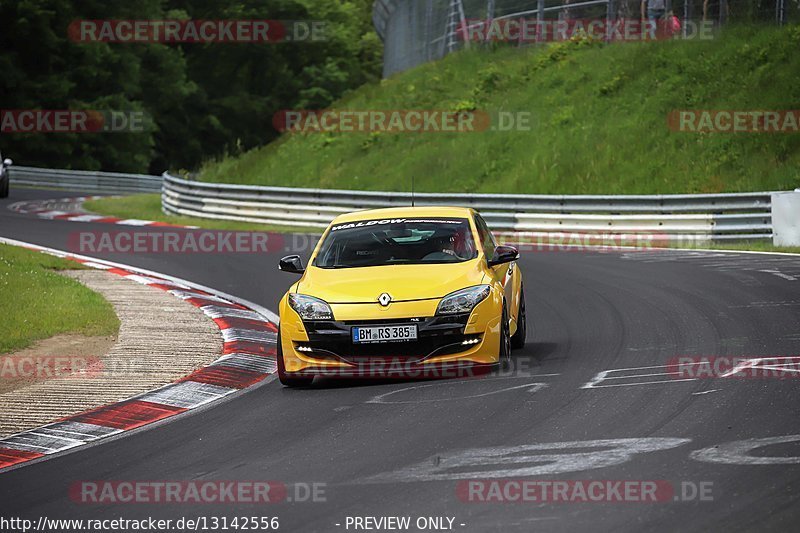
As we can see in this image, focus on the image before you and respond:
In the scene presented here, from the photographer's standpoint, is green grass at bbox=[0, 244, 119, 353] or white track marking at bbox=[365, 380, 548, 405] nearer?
white track marking at bbox=[365, 380, 548, 405]

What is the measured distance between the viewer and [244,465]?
7.82 m

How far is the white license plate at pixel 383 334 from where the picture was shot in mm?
10414

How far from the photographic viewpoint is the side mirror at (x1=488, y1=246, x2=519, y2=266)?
11.5 m

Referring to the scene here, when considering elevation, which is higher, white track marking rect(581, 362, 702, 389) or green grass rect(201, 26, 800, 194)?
green grass rect(201, 26, 800, 194)

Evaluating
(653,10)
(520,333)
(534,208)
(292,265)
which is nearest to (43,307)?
(292,265)

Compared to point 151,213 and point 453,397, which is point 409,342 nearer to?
point 453,397

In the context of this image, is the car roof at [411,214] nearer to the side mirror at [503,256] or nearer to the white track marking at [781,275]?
the side mirror at [503,256]

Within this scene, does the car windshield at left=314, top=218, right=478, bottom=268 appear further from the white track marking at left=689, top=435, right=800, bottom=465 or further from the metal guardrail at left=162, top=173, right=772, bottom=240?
the metal guardrail at left=162, top=173, right=772, bottom=240

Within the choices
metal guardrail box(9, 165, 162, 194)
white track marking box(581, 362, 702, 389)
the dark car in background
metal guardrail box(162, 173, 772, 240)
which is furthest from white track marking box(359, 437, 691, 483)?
metal guardrail box(9, 165, 162, 194)

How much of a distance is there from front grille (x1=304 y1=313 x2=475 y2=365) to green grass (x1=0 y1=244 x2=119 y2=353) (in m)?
3.91

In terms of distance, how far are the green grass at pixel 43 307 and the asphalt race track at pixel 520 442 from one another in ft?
12.0

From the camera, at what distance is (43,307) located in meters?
15.4

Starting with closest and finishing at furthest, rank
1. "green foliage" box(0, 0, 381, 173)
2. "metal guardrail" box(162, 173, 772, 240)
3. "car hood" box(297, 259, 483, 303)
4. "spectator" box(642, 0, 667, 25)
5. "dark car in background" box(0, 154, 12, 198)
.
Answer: "car hood" box(297, 259, 483, 303), "metal guardrail" box(162, 173, 772, 240), "spectator" box(642, 0, 667, 25), "dark car in background" box(0, 154, 12, 198), "green foliage" box(0, 0, 381, 173)

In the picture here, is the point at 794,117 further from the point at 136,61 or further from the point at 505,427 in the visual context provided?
the point at 136,61
